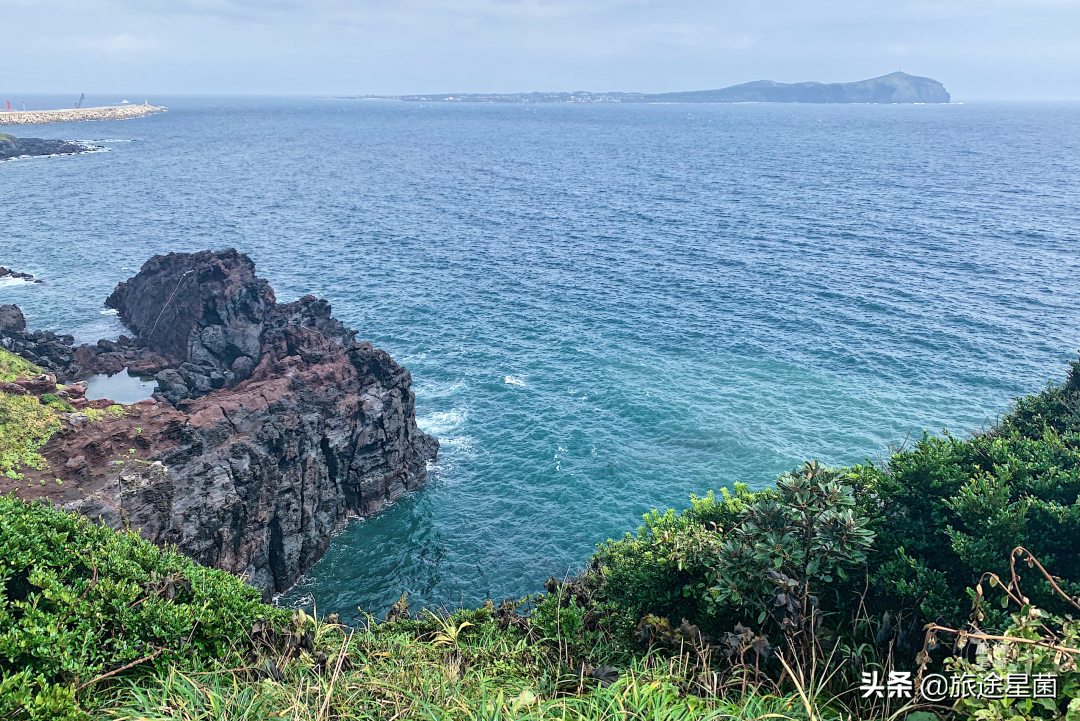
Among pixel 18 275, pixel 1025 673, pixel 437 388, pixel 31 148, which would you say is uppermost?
pixel 31 148

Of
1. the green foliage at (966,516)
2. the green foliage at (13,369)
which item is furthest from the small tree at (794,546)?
the green foliage at (13,369)

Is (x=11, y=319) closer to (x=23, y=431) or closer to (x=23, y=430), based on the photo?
(x=23, y=430)

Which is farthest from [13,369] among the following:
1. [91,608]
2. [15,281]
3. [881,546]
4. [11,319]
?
[881,546]

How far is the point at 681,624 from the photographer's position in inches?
640

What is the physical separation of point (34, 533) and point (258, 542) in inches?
938

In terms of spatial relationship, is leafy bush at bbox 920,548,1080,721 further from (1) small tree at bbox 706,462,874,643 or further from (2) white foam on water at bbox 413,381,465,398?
(2) white foam on water at bbox 413,381,465,398

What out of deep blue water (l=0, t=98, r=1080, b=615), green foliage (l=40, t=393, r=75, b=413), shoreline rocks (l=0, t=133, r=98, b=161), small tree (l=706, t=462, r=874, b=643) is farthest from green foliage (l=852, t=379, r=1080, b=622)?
shoreline rocks (l=0, t=133, r=98, b=161)

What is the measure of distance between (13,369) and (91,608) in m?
42.8

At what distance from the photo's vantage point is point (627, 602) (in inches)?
780

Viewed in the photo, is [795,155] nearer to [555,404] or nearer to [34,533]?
[555,404]

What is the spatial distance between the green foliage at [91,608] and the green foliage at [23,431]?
2030 cm

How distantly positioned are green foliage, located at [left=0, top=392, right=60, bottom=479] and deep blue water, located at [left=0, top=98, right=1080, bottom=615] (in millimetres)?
15456

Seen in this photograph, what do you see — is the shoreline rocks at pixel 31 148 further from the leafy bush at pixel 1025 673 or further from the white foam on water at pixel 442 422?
the leafy bush at pixel 1025 673

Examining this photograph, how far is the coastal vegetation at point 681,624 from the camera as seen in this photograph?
10055 mm
